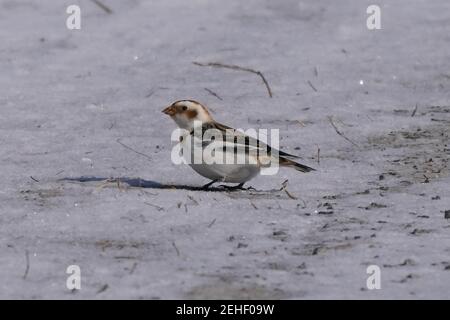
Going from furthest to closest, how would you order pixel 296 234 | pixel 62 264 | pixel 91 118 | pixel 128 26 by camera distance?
1. pixel 128 26
2. pixel 91 118
3. pixel 296 234
4. pixel 62 264

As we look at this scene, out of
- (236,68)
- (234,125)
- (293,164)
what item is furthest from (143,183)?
(236,68)

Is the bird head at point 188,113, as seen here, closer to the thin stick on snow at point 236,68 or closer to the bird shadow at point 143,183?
the bird shadow at point 143,183

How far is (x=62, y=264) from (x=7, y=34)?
5403 millimetres

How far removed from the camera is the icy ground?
511 centimetres

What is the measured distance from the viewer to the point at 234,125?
26.9 ft

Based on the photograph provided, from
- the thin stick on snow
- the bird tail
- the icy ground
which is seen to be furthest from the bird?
the thin stick on snow

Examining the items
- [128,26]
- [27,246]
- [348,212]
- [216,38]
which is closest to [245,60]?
[216,38]

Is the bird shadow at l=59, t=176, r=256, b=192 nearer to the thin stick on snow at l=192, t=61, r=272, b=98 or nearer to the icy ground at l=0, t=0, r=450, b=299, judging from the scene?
the icy ground at l=0, t=0, r=450, b=299

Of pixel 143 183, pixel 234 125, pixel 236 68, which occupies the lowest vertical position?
pixel 143 183

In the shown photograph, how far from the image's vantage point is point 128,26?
1025cm

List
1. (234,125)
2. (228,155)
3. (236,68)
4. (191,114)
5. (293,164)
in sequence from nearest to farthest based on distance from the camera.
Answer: (228,155)
(293,164)
(191,114)
(234,125)
(236,68)

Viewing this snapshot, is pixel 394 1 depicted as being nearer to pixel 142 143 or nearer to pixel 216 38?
pixel 216 38

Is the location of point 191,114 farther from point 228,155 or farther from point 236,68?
point 236,68

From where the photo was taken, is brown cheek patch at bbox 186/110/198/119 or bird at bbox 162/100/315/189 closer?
bird at bbox 162/100/315/189
